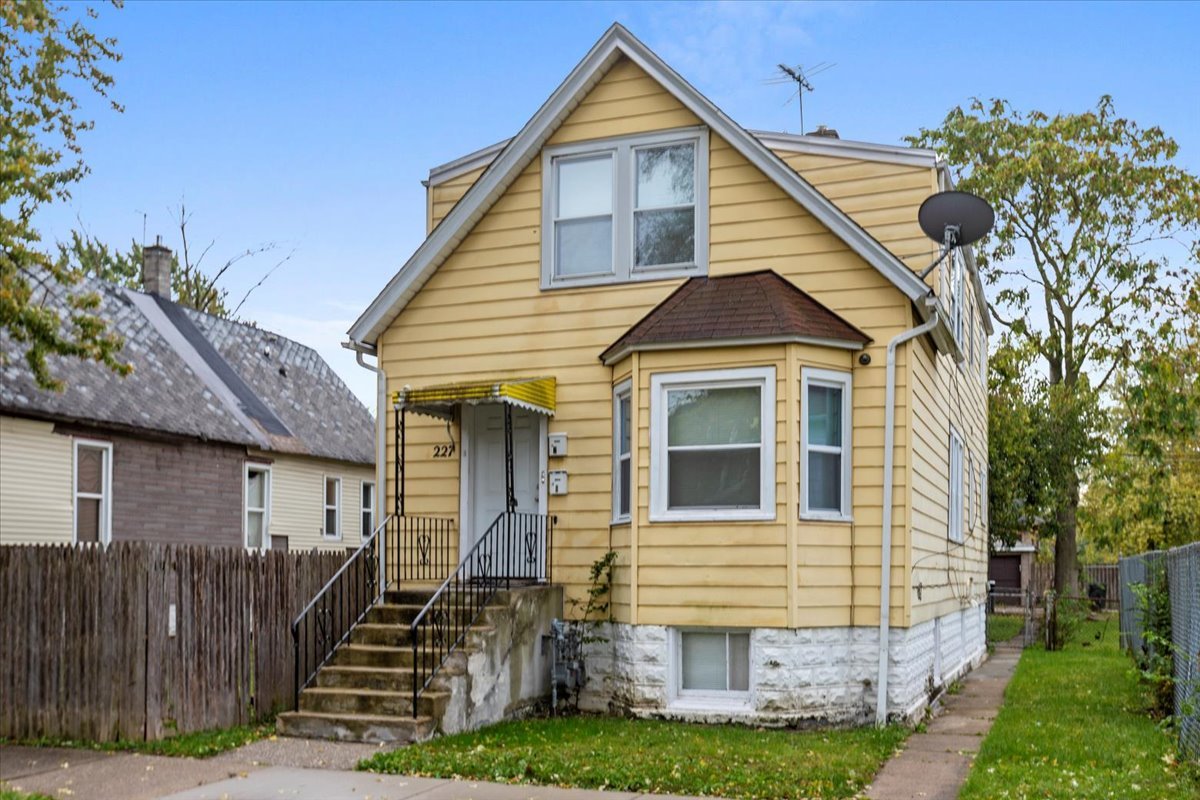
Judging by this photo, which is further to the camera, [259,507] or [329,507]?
[329,507]

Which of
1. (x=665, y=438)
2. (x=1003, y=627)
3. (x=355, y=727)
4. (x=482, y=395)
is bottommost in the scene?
(x=1003, y=627)

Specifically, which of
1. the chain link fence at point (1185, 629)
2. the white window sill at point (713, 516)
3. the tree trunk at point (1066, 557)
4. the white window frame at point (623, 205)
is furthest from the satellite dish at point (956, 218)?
the tree trunk at point (1066, 557)

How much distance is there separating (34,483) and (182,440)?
333cm

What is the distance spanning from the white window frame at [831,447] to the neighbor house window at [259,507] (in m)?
14.8

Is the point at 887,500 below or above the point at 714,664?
above

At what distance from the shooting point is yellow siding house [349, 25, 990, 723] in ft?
41.3

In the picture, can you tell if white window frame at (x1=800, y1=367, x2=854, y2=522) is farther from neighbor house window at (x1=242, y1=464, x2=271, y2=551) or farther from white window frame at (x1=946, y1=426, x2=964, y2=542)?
neighbor house window at (x1=242, y1=464, x2=271, y2=551)

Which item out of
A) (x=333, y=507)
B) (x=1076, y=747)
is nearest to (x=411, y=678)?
(x=1076, y=747)

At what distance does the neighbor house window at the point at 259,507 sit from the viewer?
2463cm

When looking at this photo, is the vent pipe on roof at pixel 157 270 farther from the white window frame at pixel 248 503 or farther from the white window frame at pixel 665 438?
the white window frame at pixel 665 438

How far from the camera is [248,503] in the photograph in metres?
24.5

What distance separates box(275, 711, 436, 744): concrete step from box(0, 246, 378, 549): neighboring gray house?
4207 millimetres

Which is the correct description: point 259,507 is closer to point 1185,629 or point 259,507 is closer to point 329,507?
point 329,507

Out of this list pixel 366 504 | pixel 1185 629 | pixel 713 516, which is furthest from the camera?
pixel 366 504
